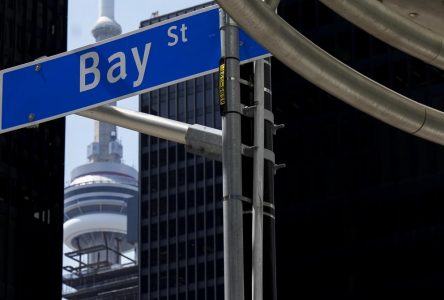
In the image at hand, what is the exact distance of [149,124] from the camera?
455 inches

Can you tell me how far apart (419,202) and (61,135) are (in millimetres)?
28908

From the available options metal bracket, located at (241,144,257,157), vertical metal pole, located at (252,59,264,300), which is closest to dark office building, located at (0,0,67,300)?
vertical metal pole, located at (252,59,264,300)

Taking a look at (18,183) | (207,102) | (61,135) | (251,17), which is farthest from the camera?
(207,102)

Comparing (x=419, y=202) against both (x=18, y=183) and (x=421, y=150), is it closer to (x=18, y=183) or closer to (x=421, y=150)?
(x=421, y=150)

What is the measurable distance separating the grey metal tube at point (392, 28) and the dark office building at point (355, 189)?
88671 millimetres

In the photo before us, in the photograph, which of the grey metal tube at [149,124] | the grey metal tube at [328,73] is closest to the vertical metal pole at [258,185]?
the grey metal tube at [149,124]

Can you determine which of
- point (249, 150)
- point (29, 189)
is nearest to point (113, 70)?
point (249, 150)

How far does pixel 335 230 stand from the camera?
102375 millimetres

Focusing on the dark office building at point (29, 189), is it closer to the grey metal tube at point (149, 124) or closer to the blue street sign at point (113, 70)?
the blue street sign at point (113, 70)

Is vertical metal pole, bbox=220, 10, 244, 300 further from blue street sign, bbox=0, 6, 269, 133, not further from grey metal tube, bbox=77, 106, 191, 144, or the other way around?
grey metal tube, bbox=77, 106, 191, 144

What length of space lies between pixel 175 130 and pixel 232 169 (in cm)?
79

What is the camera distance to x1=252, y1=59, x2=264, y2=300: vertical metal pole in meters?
10.7

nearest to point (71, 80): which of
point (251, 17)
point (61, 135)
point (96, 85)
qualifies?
point (96, 85)

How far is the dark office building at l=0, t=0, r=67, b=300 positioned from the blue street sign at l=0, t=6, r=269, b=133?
273ft
